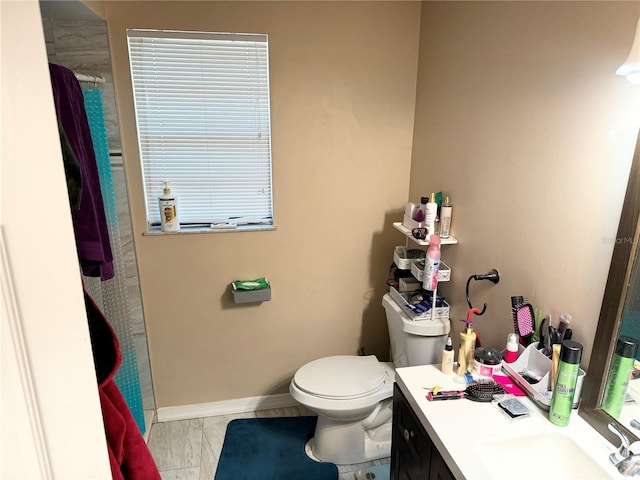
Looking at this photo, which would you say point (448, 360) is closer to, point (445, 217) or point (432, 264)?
point (432, 264)

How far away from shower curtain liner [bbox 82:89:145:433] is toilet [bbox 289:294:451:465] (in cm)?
85

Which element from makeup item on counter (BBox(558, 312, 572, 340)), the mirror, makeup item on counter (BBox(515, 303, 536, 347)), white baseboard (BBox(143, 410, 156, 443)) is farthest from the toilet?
white baseboard (BBox(143, 410, 156, 443))

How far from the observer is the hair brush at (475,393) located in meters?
1.24

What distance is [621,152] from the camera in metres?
1.03

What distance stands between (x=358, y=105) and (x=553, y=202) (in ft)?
3.78

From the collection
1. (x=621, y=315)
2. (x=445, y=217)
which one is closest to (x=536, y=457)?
(x=621, y=315)

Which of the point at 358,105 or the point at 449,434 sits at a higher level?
the point at 358,105

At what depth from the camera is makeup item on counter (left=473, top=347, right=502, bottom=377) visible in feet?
4.45

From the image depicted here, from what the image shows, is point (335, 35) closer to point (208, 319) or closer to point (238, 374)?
point (208, 319)

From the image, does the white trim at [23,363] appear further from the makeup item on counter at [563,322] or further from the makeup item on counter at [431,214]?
the makeup item on counter at [431,214]

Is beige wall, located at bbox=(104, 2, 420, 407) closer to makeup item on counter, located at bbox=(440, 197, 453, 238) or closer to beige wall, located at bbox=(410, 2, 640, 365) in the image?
beige wall, located at bbox=(410, 2, 640, 365)

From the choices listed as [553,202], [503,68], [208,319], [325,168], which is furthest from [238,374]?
[503,68]

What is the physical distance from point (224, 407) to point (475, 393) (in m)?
1.64

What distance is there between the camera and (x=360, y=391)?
187 cm
